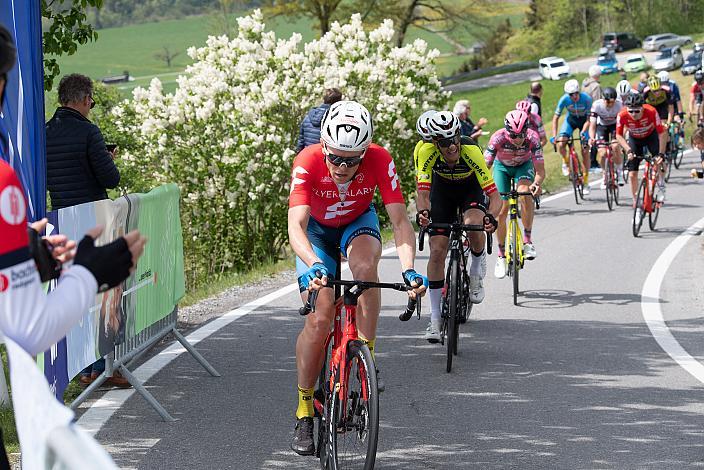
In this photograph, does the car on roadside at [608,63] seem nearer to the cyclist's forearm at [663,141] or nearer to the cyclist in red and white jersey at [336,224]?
the cyclist's forearm at [663,141]

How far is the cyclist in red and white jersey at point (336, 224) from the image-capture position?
5.96 metres

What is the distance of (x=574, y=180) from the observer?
20.3 meters

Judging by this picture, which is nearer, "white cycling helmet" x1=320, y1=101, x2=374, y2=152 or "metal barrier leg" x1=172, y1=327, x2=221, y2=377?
"white cycling helmet" x1=320, y1=101, x2=374, y2=152

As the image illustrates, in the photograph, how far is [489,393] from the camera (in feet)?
25.7

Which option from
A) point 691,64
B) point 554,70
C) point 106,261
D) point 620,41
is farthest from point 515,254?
point 620,41

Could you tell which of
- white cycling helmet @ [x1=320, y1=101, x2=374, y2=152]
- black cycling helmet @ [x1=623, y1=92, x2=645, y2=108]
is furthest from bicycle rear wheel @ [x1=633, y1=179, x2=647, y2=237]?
white cycling helmet @ [x1=320, y1=101, x2=374, y2=152]

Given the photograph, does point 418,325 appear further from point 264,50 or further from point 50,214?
point 264,50

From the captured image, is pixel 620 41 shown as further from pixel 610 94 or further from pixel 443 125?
pixel 443 125

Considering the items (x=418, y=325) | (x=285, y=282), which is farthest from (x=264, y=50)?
(x=418, y=325)

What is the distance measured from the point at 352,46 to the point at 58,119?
1033cm

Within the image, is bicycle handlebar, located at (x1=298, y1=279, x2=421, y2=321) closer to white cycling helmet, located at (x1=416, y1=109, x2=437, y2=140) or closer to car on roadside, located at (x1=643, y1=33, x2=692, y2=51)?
white cycling helmet, located at (x1=416, y1=109, x2=437, y2=140)

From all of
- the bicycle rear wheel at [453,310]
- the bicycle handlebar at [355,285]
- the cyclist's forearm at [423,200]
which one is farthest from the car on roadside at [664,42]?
the bicycle handlebar at [355,285]

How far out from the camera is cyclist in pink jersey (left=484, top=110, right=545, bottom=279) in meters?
11.8

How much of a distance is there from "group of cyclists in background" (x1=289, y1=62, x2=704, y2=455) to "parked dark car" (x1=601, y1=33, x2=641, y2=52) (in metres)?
69.6
